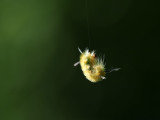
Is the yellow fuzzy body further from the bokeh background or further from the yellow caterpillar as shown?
the bokeh background

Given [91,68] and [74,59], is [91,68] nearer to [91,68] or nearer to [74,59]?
[91,68]

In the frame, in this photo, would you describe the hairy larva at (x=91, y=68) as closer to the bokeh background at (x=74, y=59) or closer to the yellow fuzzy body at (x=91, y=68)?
the yellow fuzzy body at (x=91, y=68)

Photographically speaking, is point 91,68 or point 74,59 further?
point 74,59

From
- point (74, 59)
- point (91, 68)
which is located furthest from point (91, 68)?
point (74, 59)

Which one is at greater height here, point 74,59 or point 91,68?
point 74,59

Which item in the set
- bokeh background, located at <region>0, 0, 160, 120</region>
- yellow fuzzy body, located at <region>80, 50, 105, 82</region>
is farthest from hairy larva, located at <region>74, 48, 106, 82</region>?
bokeh background, located at <region>0, 0, 160, 120</region>

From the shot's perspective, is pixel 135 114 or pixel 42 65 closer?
pixel 135 114
